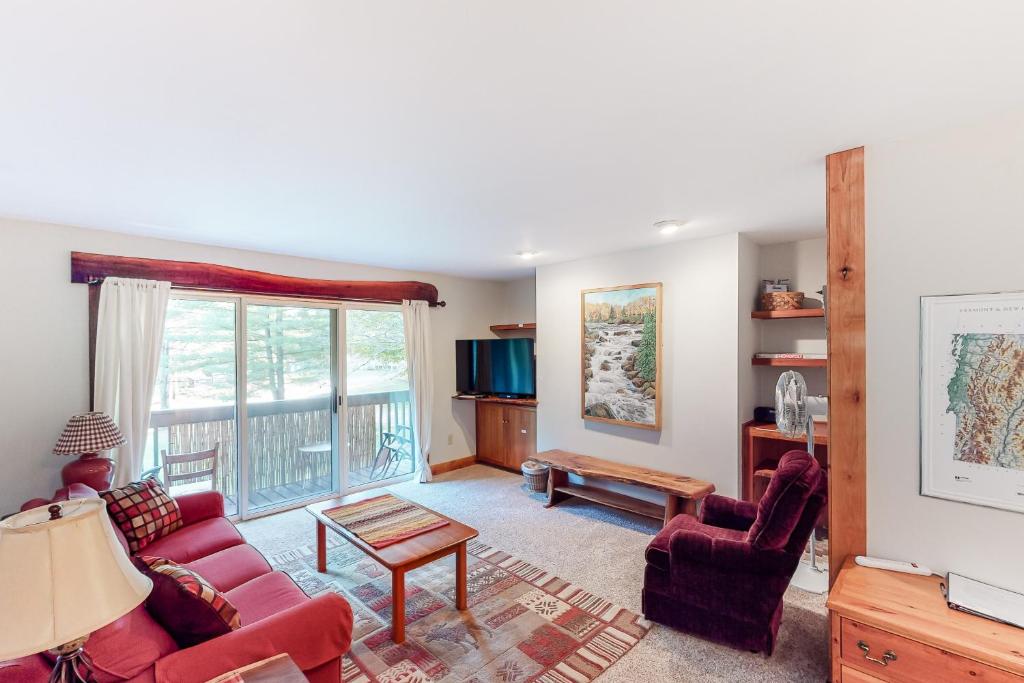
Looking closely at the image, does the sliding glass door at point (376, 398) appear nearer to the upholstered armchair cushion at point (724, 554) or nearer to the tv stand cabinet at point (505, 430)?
the tv stand cabinet at point (505, 430)

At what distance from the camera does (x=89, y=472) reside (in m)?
2.85

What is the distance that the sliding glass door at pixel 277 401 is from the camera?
3742 mm

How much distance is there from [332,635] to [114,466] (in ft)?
8.89

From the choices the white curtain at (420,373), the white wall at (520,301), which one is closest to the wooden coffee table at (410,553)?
the white curtain at (420,373)

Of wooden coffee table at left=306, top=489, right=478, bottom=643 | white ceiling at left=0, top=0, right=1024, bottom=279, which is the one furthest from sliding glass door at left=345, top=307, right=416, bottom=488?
white ceiling at left=0, top=0, right=1024, bottom=279

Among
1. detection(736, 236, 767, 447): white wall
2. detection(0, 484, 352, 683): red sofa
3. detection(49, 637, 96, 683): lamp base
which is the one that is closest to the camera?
detection(49, 637, 96, 683): lamp base

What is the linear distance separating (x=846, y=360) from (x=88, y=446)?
4232mm

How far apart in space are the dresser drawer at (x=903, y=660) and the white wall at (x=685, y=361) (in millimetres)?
1957

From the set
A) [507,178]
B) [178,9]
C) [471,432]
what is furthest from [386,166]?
[471,432]

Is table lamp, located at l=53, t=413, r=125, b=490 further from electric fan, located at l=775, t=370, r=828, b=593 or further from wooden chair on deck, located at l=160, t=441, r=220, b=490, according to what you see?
electric fan, located at l=775, t=370, r=828, b=593

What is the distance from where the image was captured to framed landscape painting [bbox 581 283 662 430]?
13.0ft

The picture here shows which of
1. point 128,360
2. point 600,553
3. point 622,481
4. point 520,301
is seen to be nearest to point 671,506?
point 622,481

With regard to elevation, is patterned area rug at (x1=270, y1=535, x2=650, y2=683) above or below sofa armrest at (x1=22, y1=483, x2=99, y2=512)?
below

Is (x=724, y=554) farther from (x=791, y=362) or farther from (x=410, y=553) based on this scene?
(x=791, y=362)
